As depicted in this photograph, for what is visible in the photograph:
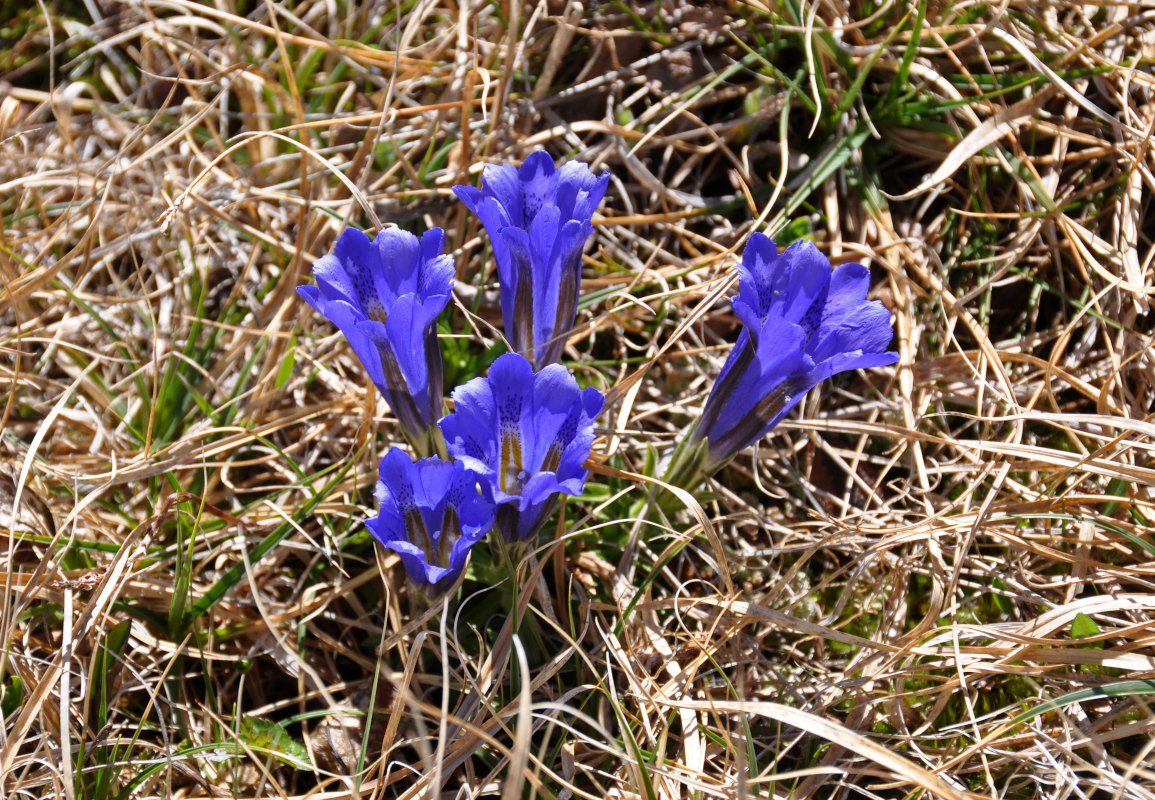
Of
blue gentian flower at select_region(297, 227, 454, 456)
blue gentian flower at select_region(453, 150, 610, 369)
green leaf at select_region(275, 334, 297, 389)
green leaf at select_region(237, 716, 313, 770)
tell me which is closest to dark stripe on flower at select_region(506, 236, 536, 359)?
blue gentian flower at select_region(453, 150, 610, 369)

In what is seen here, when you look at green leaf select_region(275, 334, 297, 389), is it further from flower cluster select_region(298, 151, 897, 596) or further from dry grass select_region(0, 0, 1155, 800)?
flower cluster select_region(298, 151, 897, 596)

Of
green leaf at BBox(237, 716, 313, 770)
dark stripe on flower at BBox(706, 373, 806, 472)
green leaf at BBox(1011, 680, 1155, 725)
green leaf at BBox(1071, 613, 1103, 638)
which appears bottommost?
green leaf at BBox(237, 716, 313, 770)

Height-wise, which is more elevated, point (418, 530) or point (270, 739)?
point (418, 530)

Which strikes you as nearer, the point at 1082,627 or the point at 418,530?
the point at 418,530

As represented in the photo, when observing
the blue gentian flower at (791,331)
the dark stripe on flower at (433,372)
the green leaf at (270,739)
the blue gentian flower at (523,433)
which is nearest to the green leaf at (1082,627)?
the blue gentian flower at (791,331)

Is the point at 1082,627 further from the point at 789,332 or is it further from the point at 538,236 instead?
the point at 538,236

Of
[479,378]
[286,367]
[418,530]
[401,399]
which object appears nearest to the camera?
[479,378]

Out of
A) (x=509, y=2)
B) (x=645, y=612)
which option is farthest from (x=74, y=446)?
(x=509, y=2)

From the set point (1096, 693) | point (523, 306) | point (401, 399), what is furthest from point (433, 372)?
point (1096, 693)
